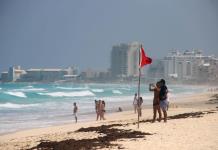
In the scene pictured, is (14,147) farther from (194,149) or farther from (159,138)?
(194,149)

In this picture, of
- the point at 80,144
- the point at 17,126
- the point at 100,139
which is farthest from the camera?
the point at 17,126

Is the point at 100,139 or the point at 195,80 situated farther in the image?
the point at 195,80

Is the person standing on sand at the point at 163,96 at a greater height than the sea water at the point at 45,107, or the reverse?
the person standing on sand at the point at 163,96

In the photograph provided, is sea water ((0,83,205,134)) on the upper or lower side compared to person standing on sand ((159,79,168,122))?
lower

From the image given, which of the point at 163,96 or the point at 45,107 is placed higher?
the point at 163,96

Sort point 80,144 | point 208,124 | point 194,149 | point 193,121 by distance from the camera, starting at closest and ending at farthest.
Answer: point 194,149 → point 80,144 → point 208,124 → point 193,121

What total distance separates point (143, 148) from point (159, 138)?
1439 mm

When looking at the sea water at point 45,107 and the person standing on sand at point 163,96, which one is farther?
the sea water at point 45,107

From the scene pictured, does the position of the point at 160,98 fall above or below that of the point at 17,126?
above

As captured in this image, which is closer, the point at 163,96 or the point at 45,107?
the point at 163,96

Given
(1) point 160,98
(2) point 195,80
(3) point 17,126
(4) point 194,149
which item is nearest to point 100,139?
(4) point 194,149

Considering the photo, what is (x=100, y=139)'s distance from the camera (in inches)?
454

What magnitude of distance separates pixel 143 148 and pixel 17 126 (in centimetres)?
1424

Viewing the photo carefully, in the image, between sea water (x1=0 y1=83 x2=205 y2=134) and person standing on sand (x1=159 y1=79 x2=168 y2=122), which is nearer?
person standing on sand (x1=159 y1=79 x2=168 y2=122)
